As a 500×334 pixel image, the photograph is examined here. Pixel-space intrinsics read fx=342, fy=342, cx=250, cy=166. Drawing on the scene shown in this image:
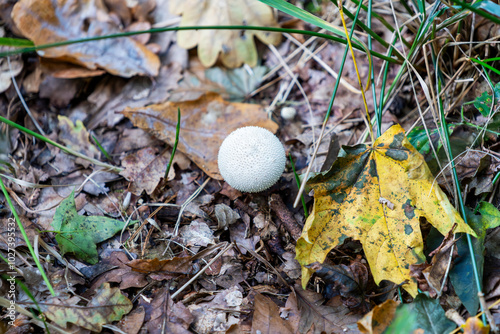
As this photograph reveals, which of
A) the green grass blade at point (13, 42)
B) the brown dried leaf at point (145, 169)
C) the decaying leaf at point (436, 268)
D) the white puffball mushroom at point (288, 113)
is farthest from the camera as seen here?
the white puffball mushroom at point (288, 113)

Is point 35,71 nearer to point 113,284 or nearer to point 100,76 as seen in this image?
point 100,76

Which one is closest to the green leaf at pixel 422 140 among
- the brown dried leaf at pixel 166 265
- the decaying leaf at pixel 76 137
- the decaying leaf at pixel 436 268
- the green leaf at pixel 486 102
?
the green leaf at pixel 486 102

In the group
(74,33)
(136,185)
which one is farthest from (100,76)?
(136,185)

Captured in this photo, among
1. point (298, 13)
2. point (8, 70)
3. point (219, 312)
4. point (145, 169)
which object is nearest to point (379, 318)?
point (219, 312)

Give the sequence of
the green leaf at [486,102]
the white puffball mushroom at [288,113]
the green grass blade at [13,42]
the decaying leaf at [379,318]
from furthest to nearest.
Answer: the white puffball mushroom at [288,113], the green grass blade at [13,42], the green leaf at [486,102], the decaying leaf at [379,318]

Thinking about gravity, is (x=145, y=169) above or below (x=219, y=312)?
above

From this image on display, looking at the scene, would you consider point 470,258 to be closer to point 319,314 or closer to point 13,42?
point 319,314

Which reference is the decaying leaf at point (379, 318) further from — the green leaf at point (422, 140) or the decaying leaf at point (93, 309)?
the decaying leaf at point (93, 309)
